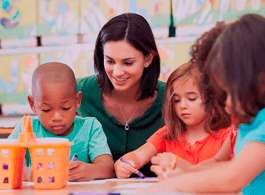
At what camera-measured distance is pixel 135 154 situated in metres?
1.35

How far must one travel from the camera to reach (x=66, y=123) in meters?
1.20

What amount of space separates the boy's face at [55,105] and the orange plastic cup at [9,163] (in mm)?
260

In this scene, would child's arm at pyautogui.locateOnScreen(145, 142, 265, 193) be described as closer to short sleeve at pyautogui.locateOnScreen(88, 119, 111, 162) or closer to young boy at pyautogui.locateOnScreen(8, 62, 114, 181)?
young boy at pyautogui.locateOnScreen(8, 62, 114, 181)

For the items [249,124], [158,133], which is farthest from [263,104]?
[158,133]

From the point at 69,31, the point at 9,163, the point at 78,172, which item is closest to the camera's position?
the point at 9,163

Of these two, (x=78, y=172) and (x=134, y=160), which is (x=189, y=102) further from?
(x=78, y=172)

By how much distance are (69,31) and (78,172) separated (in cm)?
178

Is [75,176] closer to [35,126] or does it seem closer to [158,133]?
[35,126]

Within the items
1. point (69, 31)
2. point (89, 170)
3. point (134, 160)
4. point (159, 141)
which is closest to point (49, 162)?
point (89, 170)

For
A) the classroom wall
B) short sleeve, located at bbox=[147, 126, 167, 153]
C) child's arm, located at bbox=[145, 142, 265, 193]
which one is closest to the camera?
child's arm, located at bbox=[145, 142, 265, 193]

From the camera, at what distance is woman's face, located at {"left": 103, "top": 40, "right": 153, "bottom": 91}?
145 centimetres

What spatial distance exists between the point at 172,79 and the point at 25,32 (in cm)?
178

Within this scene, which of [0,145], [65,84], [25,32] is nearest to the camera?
[0,145]

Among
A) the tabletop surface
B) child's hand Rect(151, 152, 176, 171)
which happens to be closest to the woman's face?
the tabletop surface
